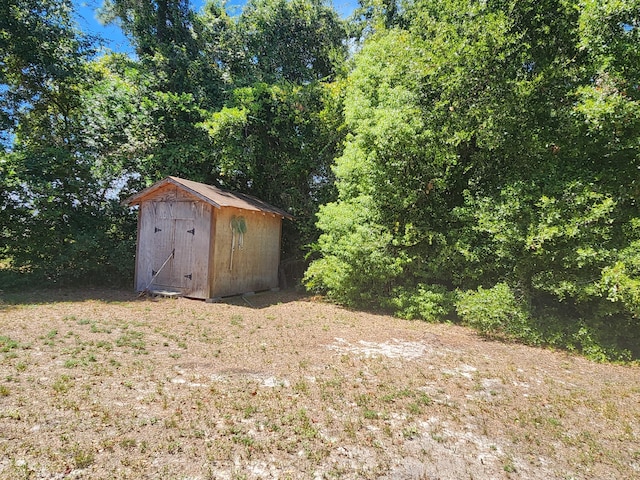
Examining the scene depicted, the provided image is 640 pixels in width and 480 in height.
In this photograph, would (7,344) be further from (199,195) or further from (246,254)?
(246,254)

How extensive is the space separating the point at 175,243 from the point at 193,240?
65 cm

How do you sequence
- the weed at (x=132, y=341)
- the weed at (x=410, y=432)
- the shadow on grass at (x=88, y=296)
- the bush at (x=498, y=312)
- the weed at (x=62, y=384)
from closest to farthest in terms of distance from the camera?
the weed at (x=410, y=432)
the weed at (x=62, y=384)
the weed at (x=132, y=341)
the bush at (x=498, y=312)
the shadow on grass at (x=88, y=296)

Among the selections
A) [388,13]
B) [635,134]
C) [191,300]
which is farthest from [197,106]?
[635,134]

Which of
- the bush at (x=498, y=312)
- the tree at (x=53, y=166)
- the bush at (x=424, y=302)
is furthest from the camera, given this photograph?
the tree at (x=53, y=166)

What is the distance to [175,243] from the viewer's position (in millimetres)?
10281

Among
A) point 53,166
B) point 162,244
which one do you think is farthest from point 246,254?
point 53,166

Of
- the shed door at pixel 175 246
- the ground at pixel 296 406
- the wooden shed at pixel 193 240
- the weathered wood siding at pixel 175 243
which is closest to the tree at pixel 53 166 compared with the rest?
the weathered wood siding at pixel 175 243

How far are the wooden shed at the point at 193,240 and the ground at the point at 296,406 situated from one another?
307 centimetres

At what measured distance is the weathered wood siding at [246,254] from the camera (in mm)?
10055

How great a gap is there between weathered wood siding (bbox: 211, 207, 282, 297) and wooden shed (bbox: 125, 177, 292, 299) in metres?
0.03

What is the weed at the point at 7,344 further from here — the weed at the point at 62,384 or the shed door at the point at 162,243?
the shed door at the point at 162,243

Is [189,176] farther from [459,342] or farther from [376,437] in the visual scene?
[376,437]

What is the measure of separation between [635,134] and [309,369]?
7.04 m

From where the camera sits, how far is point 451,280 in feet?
30.7
